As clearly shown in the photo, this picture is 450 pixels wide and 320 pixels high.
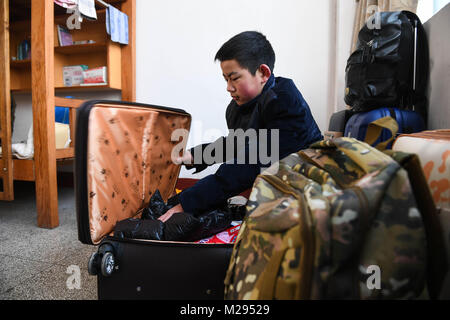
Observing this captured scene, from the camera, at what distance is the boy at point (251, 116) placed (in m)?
0.79

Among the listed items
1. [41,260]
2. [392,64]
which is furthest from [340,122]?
[41,260]

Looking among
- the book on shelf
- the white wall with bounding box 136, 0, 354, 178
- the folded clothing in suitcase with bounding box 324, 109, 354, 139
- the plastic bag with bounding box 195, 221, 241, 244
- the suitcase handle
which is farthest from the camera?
the book on shelf

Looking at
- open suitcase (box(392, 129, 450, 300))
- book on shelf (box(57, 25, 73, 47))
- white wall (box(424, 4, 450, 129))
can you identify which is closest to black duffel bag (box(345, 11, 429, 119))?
white wall (box(424, 4, 450, 129))

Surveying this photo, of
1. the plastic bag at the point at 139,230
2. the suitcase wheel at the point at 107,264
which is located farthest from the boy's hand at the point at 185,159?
the suitcase wheel at the point at 107,264

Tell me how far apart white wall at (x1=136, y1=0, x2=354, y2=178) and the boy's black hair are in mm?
1144

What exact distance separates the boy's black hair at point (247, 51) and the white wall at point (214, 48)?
114 centimetres

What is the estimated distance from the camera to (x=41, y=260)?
1178mm

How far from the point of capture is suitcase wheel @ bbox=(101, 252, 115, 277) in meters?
0.57

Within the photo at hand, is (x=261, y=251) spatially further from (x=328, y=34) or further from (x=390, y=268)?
(x=328, y=34)

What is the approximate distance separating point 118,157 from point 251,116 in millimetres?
449

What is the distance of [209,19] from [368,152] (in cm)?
209

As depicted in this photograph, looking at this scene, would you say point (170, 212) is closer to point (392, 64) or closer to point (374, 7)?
point (392, 64)

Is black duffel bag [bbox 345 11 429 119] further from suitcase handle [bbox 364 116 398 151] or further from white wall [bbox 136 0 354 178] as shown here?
white wall [bbox 136 0 354 178]

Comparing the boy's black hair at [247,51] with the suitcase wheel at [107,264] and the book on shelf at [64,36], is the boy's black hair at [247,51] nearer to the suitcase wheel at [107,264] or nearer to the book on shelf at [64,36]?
the suitcase wheel at [107,264]
